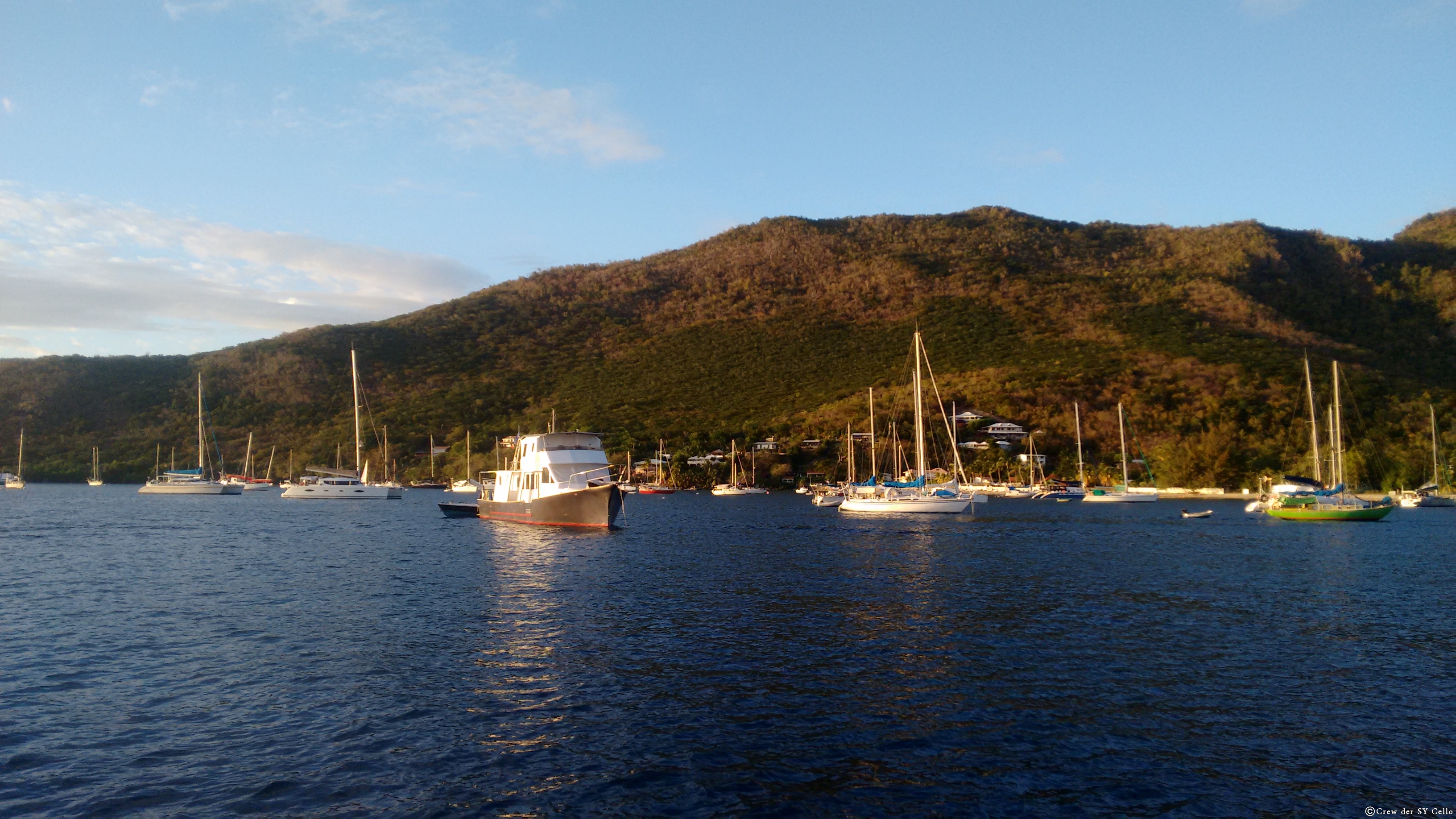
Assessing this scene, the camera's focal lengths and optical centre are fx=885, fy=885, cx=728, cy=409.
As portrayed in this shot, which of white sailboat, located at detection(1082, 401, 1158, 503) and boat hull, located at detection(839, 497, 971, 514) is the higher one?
boat hull, located at detection(839, 497, 971, 514)

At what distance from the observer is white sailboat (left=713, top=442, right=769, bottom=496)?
115312mm

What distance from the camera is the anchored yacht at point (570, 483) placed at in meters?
52.8

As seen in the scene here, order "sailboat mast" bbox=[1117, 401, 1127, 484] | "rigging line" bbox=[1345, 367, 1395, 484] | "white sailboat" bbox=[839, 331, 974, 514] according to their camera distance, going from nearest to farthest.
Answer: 1. "white sailboat" bbox=[839, 331, 974, 514]
2. "rigging line" bbox=[1345, 367, 1395, 484]
3. "sailboat mast" bbox=[1117, 401, 1127, 484]

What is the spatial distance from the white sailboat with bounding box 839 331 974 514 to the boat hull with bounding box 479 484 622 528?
21881mm

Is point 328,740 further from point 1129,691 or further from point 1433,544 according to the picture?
point 1433,544

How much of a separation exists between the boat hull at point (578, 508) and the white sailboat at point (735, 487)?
191 feet

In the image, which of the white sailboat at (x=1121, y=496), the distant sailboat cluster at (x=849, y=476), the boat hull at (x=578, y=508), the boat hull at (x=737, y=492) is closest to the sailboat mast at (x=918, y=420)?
the distant sailboat cluster at (x=849, y=476)

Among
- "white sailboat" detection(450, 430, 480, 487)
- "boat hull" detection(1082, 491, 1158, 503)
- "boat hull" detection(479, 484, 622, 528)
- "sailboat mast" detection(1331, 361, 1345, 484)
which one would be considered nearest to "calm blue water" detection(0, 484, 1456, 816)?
"boat hull" detection(479, 484, 622, 528)

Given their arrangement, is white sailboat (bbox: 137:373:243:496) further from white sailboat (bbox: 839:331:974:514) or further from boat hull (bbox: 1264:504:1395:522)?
boat hull (bbox: 1264:504:1395:522)

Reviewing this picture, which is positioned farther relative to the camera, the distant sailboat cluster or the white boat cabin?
the distant sailboat cluster

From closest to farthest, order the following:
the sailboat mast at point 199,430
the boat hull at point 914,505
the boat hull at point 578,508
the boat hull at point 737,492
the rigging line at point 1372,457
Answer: the boat hull at point 578,508 < the boat hull at point 914,505 < the rigging line at point 1372,457 < the boat hull at point 737,492 < the sailboat mast at point 199,430

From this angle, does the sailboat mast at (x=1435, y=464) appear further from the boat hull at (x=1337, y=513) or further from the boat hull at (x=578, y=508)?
the boat hull at (x=578, y=508)

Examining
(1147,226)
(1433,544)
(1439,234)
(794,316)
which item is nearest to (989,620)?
(1433,544)

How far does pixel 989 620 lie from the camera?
24.6m
